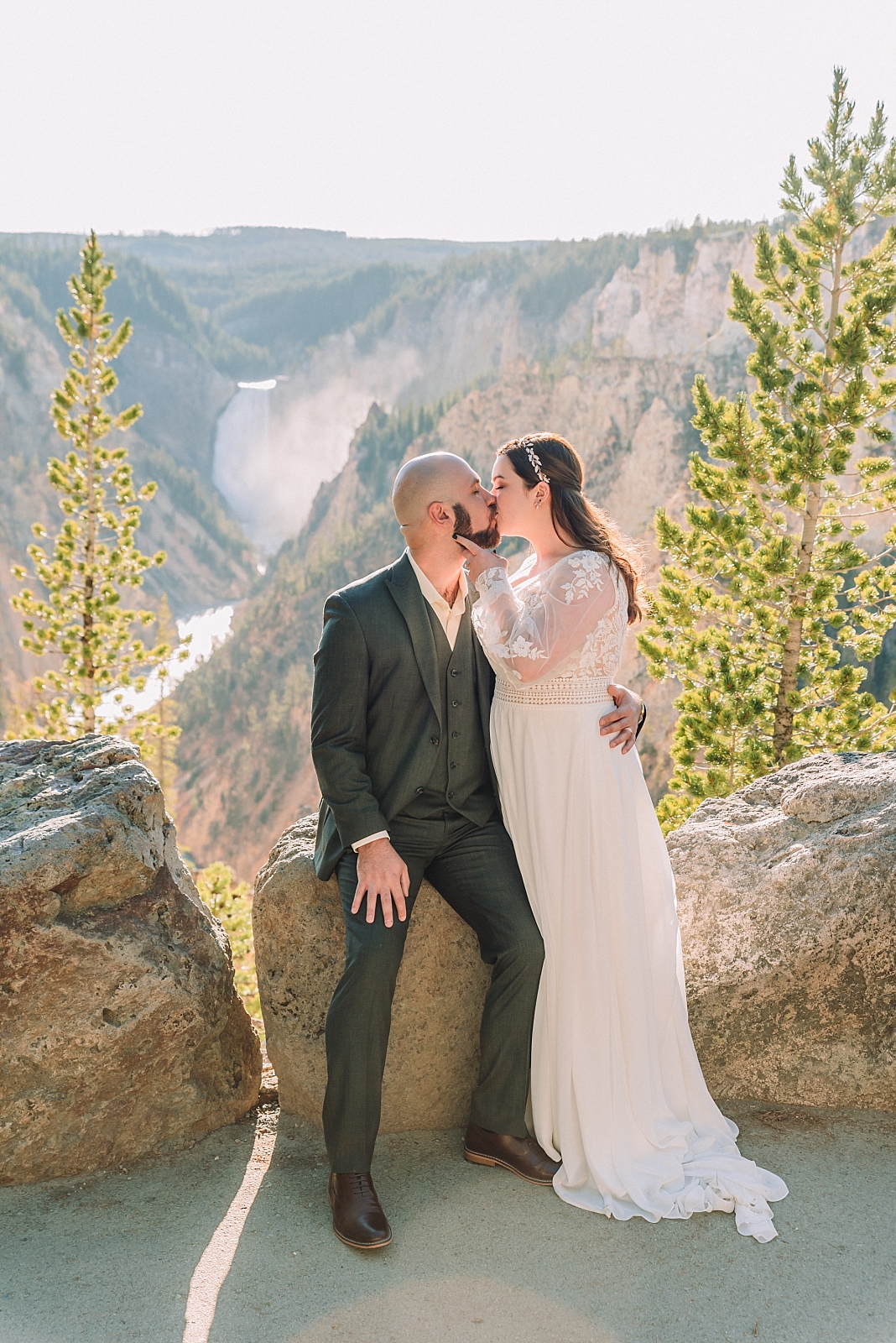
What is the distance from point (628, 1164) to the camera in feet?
10.3

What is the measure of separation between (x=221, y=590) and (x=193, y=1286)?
3768 inches

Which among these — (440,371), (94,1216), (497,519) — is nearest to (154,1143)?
(94,1216)

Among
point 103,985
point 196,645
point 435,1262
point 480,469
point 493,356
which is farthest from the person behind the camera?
point 493,356

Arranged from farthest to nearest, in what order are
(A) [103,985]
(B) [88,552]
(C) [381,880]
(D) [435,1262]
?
(B) [88,552] → (A) [103,985] → (C) [381,880] → (D) [435,1262]

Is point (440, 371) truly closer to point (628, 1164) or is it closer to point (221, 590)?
point (221, 590)

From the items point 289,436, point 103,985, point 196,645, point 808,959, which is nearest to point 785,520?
point 808,959

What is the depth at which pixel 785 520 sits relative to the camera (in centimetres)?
1302

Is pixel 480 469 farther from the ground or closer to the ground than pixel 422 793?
farther from the ground

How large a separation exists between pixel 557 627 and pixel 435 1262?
1.89 meters

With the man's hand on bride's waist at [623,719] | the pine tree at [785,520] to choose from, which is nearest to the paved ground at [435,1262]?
the man's hand on bride's waist at [623,719]

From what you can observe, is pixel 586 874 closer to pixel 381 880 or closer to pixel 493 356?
pixel 381 880

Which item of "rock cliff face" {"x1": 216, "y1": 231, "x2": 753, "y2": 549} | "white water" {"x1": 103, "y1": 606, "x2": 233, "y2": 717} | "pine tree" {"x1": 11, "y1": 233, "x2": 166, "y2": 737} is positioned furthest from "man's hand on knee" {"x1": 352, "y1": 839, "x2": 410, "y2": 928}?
"white water" {"x1": 103, "y1": 606, "x2": 233, "y2": 717}

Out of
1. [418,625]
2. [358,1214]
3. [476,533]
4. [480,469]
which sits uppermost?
[480,469]

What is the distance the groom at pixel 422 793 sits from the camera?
10.2 feet
